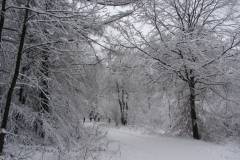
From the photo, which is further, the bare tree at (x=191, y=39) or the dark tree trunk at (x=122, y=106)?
the dark tree trunk at (x=122, y=106)

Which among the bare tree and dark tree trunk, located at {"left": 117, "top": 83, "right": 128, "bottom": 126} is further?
dark tree trunk, located at {"left": 117, "top": 83, "right": 128, "bottom": 126}

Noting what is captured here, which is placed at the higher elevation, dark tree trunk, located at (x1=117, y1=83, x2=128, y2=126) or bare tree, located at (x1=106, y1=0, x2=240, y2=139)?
bare tree, located at (x1=106, y1=0, x2=240, y2=139)

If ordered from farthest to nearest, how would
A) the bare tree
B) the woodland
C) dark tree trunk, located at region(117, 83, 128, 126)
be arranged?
dark tree trunk, located at region(117, 83, 128, 126) → the bare tree → the woodland

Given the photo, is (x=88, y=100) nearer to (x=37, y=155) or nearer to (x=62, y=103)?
(x=62, y=103)

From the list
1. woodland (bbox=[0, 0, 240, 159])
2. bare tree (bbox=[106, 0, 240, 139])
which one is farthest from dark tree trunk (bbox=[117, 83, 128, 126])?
bare tree (bbox=[106, 0, 240, 139])

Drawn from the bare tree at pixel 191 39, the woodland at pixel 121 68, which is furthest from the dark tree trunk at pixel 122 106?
the bare tree at pixel 191 39

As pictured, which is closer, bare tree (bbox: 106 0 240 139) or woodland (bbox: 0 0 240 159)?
woodland (bbox: 0 0 240 159)

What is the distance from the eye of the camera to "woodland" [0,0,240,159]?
5070mm

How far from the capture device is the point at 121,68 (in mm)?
8039

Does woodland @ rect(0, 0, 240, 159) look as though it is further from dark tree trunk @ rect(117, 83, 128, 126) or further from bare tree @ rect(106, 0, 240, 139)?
dark tree trunk @ rect(117, 83, 128, 126)

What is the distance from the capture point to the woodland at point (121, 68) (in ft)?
16.6

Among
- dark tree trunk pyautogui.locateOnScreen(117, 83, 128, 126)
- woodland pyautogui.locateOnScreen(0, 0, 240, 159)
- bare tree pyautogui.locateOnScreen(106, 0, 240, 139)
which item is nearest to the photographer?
woodland pyautogui.locateOnScreen(0, 0, 240, 159)

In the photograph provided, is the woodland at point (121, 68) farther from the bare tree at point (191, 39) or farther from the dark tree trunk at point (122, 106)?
the dark tree trunk at point (122, 106)

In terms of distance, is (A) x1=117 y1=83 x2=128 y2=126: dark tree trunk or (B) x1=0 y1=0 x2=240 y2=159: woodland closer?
(B) x1=0 y1=0 x2=240 y2=159: woodland
